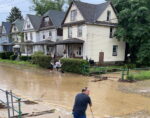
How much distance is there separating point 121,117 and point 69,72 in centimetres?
1558

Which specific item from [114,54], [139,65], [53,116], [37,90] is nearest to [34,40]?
[114,54]

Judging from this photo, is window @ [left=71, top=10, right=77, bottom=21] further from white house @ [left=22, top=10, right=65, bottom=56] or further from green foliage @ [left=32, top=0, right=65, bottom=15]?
green foliage @ [left=32, top=0, right=65, bottom=15]

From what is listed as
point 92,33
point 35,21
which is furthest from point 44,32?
point 92,33

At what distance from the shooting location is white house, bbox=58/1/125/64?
29.8 m

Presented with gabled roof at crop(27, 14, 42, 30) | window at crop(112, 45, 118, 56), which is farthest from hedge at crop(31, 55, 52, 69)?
gabled roof at crop(27, 14, 42, 30)

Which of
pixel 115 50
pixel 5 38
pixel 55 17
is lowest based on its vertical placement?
pixel 115 50

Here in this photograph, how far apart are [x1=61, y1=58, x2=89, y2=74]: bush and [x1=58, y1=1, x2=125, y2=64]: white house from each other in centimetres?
520

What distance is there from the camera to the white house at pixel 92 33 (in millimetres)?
29797

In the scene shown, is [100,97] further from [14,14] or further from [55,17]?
[14,14]

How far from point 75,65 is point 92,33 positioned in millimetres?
7915

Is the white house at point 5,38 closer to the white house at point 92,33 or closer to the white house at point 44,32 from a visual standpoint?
the white house at point 44,32

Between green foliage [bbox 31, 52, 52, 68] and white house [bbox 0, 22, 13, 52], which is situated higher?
white house [bbox 0, 22, 13, 52]

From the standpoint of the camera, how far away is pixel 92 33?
2995cm

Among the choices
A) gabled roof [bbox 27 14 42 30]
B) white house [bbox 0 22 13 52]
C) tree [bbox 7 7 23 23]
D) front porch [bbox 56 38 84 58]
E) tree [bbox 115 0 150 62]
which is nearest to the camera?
tree [bbox 115 0 150 62]
